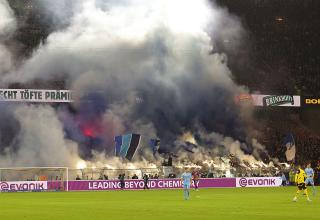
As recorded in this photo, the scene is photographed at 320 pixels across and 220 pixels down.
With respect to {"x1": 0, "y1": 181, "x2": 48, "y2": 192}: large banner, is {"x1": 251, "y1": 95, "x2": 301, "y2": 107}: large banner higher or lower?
higher

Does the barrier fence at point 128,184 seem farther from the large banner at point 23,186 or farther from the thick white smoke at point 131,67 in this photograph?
the thick white smoke at point 131,67

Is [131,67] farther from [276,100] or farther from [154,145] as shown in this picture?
[276,100]

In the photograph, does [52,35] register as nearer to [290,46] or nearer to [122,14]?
[122,14]

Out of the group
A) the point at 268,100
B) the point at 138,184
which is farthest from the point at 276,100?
the point at 138,184

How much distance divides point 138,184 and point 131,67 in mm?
18559

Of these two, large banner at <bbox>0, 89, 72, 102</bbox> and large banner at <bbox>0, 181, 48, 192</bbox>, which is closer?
large banner at <bbox>0, 181, 48, 192</bbox>

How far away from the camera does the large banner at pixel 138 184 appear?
5900cm

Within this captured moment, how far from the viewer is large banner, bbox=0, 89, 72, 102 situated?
6619 centimetres

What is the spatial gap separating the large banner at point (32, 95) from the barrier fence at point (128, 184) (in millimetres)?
12077

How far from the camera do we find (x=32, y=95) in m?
66.9

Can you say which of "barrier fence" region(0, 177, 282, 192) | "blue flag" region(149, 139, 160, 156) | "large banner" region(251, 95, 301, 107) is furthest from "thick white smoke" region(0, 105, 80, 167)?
"large banner" region(251, 95, 301, 107)

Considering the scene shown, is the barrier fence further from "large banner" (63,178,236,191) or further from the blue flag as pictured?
the blue flag

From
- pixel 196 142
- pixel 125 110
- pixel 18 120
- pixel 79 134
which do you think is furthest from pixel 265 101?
pixel 18 120

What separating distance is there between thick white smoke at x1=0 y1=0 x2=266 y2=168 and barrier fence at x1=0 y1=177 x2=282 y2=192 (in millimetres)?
10490
